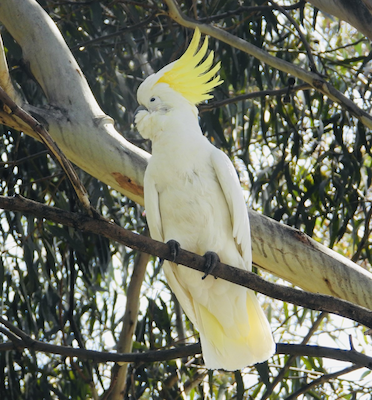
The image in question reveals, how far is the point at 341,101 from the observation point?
71.1 inches

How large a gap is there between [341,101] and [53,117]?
3.10 ft

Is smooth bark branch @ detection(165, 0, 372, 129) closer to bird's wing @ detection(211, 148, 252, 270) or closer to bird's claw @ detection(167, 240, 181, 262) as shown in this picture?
bird's wing @ detection(211, 148, 252, 270)

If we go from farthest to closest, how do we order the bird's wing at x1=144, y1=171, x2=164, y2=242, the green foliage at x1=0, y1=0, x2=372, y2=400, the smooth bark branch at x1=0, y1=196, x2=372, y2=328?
1. the green foliage at x1=0, y1=0, x2=372, y2=400
2. the bird's wing at x1=144, y1=171, x2=164, y2=242
3. the smooth bark branch at x1=0, y1=196, x2=372, y2=328

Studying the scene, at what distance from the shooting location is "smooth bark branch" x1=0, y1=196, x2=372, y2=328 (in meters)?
1.28

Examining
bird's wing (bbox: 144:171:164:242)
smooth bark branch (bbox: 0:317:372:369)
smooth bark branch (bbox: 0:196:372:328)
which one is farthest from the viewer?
bird's wing (bbox: 144:171:164:242)

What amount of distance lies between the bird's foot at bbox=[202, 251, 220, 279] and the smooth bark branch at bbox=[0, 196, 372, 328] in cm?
7

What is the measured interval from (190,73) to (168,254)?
0.71 m

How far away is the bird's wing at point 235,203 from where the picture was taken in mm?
1687

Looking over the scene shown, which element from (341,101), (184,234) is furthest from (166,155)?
(341,101)

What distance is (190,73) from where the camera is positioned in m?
1.87

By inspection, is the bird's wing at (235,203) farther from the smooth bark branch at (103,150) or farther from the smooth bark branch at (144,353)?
the smooth bark branch at (144,353)

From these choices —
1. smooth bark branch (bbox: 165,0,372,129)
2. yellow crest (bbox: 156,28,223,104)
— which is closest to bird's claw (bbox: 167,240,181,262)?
yellow crest (bbox: 156,28,223,104)

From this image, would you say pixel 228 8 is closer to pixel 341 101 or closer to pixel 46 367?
pixel 341 101

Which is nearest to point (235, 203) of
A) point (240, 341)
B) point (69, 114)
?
point (240, 341)
